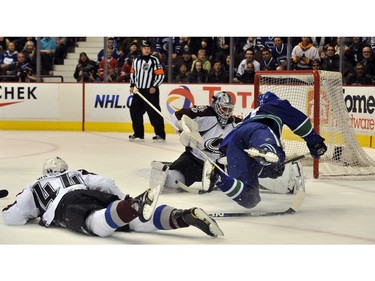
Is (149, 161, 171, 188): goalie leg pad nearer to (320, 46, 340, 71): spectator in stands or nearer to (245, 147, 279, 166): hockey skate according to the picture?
(245, 147, 279, 166): hockey skate

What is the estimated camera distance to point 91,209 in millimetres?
4418

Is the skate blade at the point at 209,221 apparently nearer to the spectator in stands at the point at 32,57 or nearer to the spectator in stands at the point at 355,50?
the spectator in stands at the point at 355,50

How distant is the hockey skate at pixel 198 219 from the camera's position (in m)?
4.31

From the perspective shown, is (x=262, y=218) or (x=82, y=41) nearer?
(x=262, y=218)

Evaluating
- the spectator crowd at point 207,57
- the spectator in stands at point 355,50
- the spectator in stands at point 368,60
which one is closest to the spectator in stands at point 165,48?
the spectator crowd at point 207,57

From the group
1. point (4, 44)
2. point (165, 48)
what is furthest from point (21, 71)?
point (165, 48)

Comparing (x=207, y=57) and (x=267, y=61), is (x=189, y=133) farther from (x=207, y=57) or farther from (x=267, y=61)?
(x=207, y=57)

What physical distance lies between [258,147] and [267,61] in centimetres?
602

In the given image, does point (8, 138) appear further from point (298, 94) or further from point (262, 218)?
point (262, 218)

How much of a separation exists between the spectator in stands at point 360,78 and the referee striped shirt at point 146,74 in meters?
2.30

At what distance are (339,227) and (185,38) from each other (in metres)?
7.06

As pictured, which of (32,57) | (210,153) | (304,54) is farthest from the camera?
(32,57)

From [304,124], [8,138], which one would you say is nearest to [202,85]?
[8,138]

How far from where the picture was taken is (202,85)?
1170 centimetres
